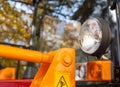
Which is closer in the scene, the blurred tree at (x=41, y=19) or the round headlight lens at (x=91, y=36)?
the round headlight lens at (x=91, y=36)

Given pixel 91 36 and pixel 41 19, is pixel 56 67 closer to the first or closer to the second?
pixel 91 36

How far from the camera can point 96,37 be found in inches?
59.8

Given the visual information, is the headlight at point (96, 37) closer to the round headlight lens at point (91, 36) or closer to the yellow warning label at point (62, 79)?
the round headlight lens at point (91, 36)

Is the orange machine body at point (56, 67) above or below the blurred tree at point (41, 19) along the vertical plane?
below

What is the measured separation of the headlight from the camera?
1.50m

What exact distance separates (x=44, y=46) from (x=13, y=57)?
181 cm

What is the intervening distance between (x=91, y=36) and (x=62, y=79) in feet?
1.09

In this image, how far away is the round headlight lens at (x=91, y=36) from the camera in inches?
59.4

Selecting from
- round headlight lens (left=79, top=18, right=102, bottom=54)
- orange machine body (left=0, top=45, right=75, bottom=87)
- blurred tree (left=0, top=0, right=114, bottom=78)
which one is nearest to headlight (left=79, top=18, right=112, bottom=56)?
round headlight lens (left=79, top=18, right=102, bottom=54)

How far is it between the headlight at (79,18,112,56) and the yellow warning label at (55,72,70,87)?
27 centimetres

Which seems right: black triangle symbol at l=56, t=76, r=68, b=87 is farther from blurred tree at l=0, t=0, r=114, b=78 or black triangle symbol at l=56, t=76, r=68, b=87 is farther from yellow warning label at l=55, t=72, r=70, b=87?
blurred tree at l=0, t=0, r=114, b=78

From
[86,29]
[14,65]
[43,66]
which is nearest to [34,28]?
[14,65]

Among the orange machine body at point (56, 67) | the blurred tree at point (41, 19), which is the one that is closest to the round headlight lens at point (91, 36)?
the orange machine body at point (56, 67)

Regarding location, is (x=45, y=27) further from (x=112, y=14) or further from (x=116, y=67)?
(x=116, y=67)
